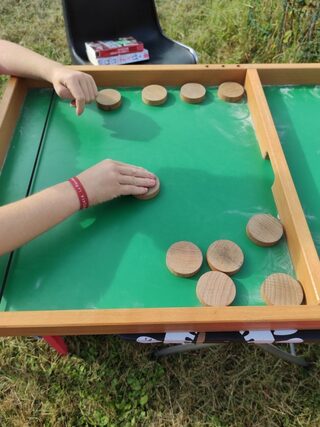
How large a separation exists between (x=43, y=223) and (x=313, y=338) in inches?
28.2

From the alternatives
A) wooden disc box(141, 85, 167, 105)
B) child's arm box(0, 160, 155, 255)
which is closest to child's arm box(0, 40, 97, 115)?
wooden disc box(141, 85, 167, 105)

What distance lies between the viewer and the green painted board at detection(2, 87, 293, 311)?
86 centimetres

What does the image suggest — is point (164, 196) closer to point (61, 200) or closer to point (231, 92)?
point (61, 200)

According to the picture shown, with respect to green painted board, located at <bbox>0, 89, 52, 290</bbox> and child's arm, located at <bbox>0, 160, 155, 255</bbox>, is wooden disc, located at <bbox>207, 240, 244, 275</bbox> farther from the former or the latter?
green painted board, located at <bbox>0, 89, 52, 290</bbox>

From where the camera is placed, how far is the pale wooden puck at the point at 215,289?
828 mm

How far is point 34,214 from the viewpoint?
2.91ft

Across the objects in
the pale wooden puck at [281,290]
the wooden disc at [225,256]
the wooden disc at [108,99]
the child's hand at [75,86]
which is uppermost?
the child's hand at [75,86]

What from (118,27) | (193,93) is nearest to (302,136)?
(193,93)

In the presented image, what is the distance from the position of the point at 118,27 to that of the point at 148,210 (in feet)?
4.67

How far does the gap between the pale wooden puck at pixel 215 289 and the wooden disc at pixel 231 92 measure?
0.66 meters

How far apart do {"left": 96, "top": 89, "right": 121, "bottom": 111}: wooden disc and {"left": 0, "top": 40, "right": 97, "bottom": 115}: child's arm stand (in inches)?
2.0

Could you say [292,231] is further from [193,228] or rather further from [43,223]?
[43,223]

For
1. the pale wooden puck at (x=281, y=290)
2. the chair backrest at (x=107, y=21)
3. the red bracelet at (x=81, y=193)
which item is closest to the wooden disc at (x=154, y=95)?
the red bracelet at (x=81, y=193)

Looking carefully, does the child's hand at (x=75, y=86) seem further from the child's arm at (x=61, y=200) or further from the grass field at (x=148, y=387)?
the grass field at (x=148, y=387)
